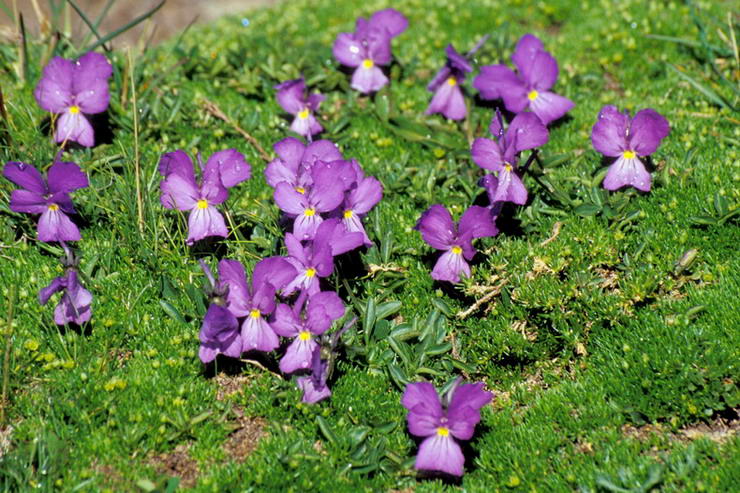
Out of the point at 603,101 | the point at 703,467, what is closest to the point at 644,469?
the point at 703,467

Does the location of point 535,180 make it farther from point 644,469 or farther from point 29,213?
point 29,213

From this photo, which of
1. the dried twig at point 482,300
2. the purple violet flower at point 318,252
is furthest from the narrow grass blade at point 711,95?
the purple violet flower at point 318,252

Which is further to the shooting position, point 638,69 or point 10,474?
point 638,69

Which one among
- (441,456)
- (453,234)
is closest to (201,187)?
(453,234)

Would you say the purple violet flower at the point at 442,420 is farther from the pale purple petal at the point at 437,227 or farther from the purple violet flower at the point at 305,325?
the pale purple petal at the point at 437,227

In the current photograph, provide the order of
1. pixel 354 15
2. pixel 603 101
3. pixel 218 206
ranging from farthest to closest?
pixel 354 15
pixel 603 101
pixel 218 206

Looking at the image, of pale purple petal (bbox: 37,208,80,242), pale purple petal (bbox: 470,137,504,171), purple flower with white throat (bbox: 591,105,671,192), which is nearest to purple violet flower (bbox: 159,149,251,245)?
pale purple petal (bbox: 37,208,80,242)

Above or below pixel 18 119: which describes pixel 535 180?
below
